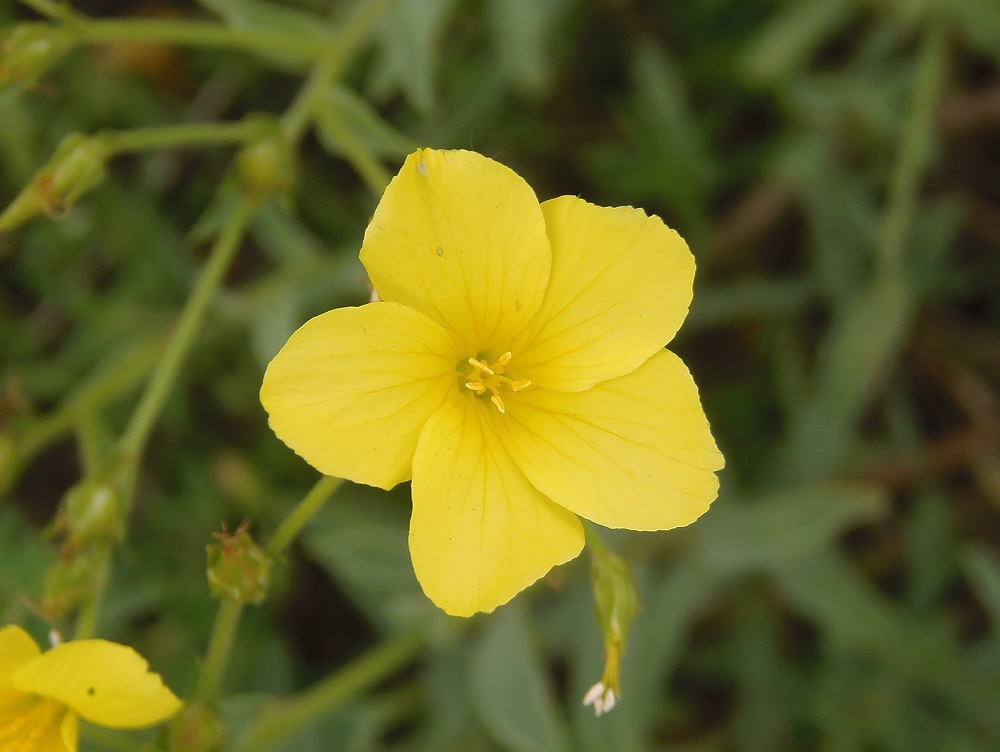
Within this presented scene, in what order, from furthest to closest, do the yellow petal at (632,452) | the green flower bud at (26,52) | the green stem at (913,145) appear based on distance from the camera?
1. the green stem at (913,145)
2. the green flower bud at (26,52)
3. the yellow petal at (632,452)

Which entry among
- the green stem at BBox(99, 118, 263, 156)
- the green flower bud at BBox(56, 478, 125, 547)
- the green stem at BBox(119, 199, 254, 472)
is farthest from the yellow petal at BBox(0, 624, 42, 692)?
the green stem at BBox(99, 118, 263, 156)

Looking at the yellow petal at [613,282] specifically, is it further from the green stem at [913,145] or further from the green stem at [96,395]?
the green stem at [913,145]

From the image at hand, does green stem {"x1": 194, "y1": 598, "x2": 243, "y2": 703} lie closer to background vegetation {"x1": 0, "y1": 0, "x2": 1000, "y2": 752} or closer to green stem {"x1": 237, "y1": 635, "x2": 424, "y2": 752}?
green stem {"x1": 237, "y1": 635, "x2": 424, "y2": 752}

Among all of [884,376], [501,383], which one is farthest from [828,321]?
[501,383]

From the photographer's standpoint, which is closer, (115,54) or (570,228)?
(570,228)

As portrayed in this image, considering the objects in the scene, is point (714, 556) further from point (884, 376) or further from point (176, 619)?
point (176, 619)

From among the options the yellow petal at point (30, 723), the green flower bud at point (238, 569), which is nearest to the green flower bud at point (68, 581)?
the yellow petal at point (30, 723)
